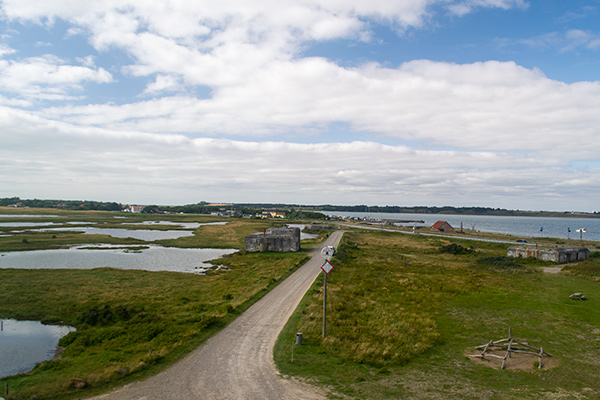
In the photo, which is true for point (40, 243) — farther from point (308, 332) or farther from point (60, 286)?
point (308, 332)

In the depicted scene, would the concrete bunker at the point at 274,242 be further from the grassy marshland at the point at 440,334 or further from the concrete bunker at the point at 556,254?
the concrete bunker at the point at 556,254

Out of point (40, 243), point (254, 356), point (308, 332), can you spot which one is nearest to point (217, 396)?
point (254, 356)

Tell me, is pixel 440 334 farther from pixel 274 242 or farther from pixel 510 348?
pixel 274 242

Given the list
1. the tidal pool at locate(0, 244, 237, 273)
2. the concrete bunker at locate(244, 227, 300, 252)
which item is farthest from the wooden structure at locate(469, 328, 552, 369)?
the concrete bunker at locate(244, 227, 300, 252)

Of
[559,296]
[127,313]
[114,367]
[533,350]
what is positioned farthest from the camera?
[559,296]

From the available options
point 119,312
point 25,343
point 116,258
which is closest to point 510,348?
point 119,312

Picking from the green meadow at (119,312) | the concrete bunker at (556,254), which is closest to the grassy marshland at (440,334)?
the green meadow at (119,312)
